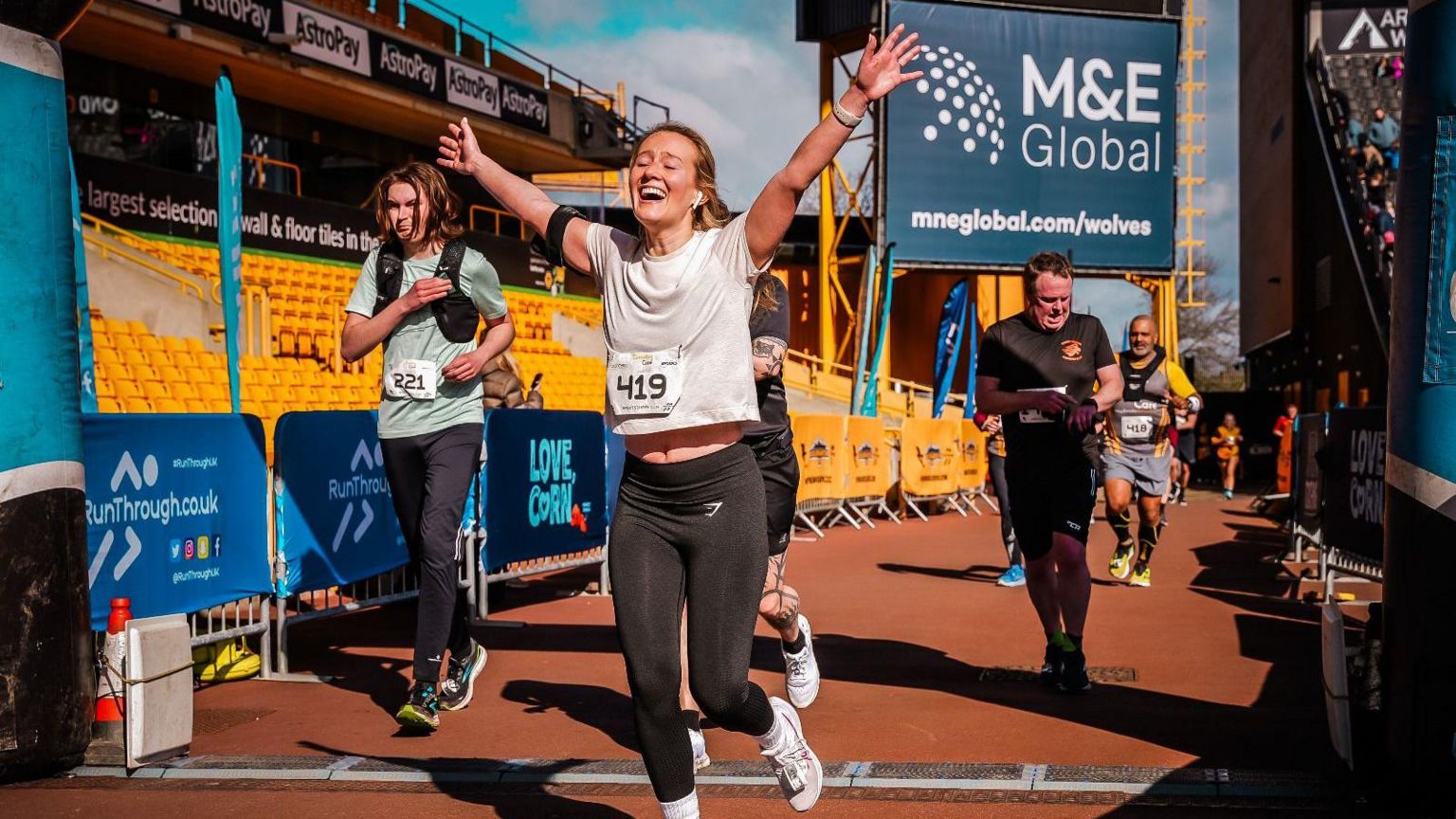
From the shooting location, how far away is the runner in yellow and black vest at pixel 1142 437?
12016 mm

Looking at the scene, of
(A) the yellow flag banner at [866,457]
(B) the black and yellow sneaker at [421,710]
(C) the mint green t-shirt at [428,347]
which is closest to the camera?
(B) the black and yellow sneaker at [421,710]

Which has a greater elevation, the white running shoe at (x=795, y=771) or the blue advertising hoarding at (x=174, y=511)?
the blue advertising hoarding at (x=174, y=511)

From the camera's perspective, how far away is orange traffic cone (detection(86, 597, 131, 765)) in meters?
5.46

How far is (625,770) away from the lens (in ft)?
17.4

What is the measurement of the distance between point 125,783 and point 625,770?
1.78 metres

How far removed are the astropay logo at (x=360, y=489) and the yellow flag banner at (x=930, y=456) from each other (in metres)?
13.9

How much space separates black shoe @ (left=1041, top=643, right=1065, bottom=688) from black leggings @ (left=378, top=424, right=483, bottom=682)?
2.84 m

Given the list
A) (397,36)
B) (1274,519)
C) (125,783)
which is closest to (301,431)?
(125,783)

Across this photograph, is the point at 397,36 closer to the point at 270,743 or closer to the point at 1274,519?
the point at 1274,519

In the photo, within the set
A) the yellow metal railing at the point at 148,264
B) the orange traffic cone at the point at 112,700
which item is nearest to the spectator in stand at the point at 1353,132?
the yellow metal railing at the point at 148,264

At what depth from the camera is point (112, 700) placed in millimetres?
5543

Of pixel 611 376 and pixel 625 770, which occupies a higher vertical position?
pixel 611 376

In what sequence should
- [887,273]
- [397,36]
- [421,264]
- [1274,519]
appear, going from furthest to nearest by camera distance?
1. [397,36]
2. [887,273]
3. [1274,519]
4. [421,264]

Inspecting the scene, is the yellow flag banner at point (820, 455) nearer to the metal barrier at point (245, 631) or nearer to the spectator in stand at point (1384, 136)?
the metal barrier at point (245, 631)
